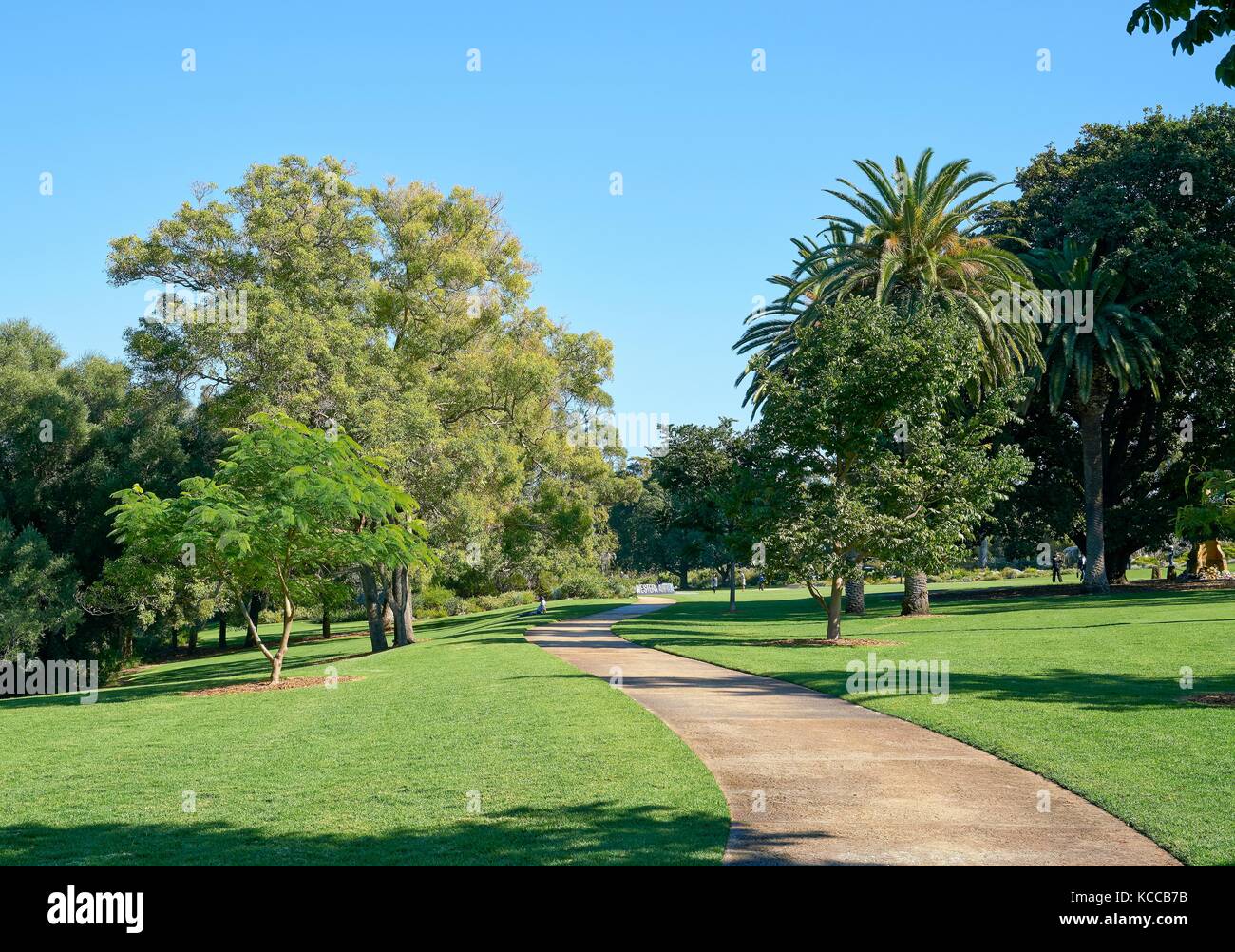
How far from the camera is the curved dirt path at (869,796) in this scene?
7.21 m

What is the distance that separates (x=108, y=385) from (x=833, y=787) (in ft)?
123

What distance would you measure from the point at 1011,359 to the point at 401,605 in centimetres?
2419

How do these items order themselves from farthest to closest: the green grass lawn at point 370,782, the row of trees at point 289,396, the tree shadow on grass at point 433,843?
1. the row of trees at point 289,396
2. the green grass lawn at point 370,782
3. the tree shadow on grass at point 433,843

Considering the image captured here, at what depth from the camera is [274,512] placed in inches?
798

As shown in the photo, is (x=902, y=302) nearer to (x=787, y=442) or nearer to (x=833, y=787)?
(x=787, y=442)

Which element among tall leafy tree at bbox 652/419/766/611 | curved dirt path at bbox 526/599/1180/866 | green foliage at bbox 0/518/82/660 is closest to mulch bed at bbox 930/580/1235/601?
tall leafy tree at bbox 652/419/766/611

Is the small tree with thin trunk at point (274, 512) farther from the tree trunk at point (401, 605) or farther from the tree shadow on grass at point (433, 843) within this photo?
the tree trunk at point (401, 605)

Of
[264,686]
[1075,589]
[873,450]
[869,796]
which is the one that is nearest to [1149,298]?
[1075,589]

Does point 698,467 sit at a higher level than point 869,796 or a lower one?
higher

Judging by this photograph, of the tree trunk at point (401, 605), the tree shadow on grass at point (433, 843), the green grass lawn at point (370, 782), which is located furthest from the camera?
the tree trunk at point (401, 605)

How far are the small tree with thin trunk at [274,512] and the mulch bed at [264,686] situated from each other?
565 millimetres

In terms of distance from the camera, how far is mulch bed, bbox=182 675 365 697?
21.8 m

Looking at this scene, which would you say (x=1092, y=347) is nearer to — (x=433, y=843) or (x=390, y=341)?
(x=390, y=341)

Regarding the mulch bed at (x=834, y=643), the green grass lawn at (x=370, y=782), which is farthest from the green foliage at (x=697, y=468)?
Result: the green grass lawn at (x=370, y=782)
